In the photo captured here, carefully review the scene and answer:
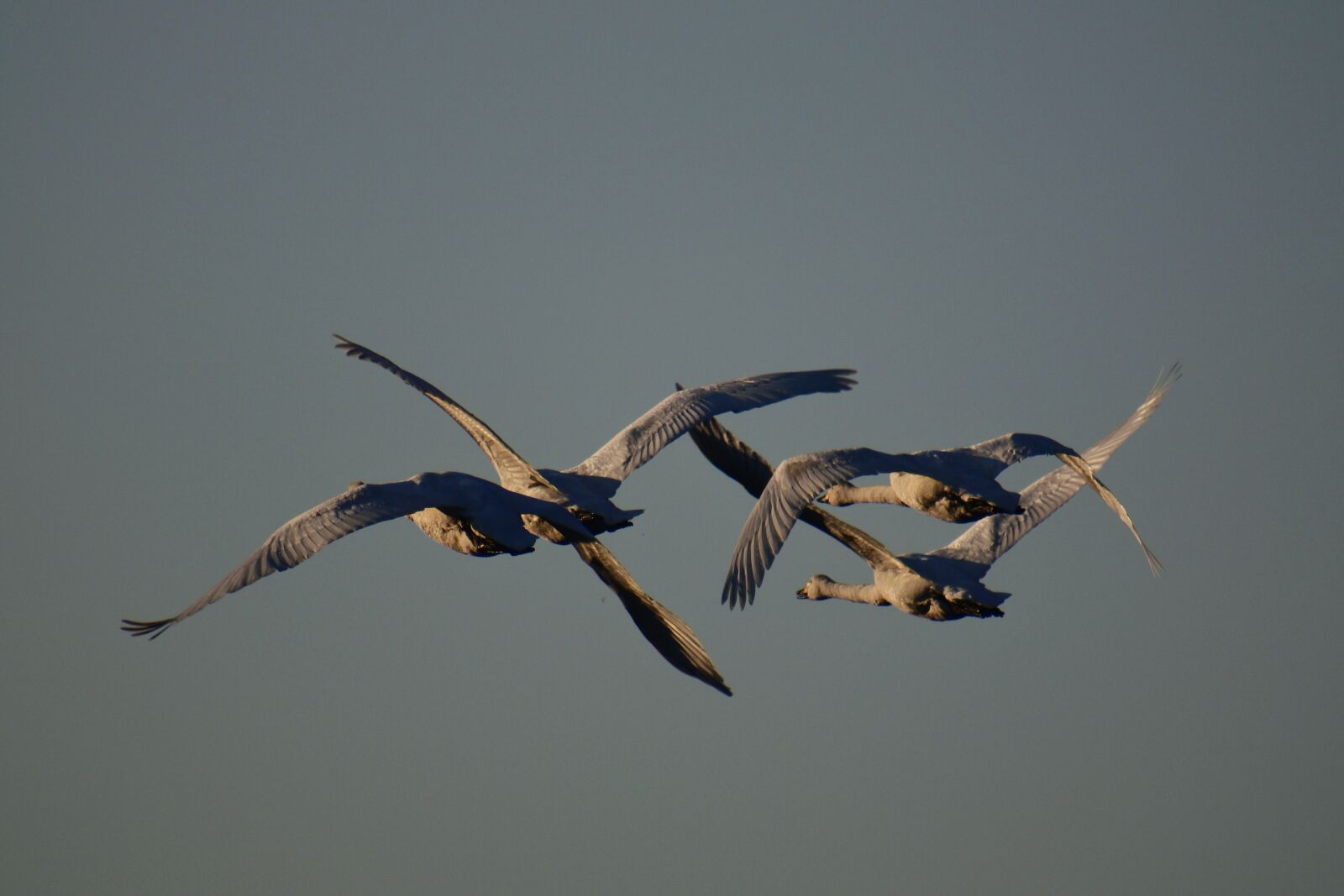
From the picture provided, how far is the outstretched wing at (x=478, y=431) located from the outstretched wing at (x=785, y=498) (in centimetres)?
341

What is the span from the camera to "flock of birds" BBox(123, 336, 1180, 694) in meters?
27.1

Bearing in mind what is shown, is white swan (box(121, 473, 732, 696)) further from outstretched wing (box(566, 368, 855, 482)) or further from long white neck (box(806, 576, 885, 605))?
long white neck (box(806, 576, 885, 605))

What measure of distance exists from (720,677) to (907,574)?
13.1 ft

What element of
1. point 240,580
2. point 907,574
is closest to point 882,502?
point 907,574

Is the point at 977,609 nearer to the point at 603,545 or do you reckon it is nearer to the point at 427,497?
the point at 603,545

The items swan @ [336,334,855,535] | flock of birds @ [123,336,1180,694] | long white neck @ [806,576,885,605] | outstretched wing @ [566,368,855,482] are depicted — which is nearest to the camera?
flock of birds @ [123,336,1180,694]

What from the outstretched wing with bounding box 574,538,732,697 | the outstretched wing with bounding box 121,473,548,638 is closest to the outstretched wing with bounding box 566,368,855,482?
the outstretched wing with bounding box 574,538,732,697

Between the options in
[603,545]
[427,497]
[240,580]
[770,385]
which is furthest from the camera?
[770,385]

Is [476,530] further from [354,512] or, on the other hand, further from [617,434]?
[617,434]

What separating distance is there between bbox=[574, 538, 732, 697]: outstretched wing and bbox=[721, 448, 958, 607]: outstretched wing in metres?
2.84

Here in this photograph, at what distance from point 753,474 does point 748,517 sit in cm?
509

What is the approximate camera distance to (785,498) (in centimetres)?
2833

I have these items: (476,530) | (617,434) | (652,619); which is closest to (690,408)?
(617,434)

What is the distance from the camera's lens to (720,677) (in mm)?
29500
